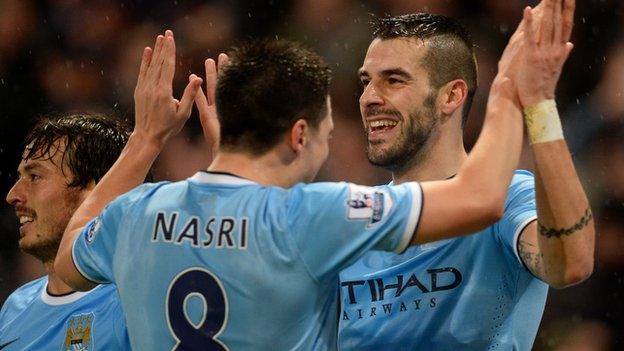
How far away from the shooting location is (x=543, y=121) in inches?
123

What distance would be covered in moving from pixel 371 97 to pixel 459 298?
90cm

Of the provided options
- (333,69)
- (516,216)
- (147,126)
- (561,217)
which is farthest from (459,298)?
(333,69)

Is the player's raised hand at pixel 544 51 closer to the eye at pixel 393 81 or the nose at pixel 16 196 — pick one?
the eye at pixel 393 81

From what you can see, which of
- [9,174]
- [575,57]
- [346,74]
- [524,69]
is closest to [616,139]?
[575,57]

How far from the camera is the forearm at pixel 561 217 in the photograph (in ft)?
10.3

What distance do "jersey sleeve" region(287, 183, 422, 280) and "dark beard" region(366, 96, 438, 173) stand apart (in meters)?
1.19

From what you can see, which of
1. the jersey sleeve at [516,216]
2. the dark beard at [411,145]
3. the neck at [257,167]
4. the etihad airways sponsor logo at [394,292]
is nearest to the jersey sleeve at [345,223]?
the neck at [257,167]

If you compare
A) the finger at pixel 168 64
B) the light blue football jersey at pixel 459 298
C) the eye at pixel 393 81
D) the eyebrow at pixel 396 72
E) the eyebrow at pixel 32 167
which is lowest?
the light blue football jersey at pixel 459 298

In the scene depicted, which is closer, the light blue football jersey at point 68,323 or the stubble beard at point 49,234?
the light blue football jersey at point 68,323

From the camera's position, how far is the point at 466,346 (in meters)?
3.64

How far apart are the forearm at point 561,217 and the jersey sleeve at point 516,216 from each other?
0.66ft

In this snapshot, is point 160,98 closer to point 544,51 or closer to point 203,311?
point 203,311

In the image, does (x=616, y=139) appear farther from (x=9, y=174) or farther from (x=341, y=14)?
(x=9, y=174)

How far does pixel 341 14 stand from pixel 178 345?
456 cm
